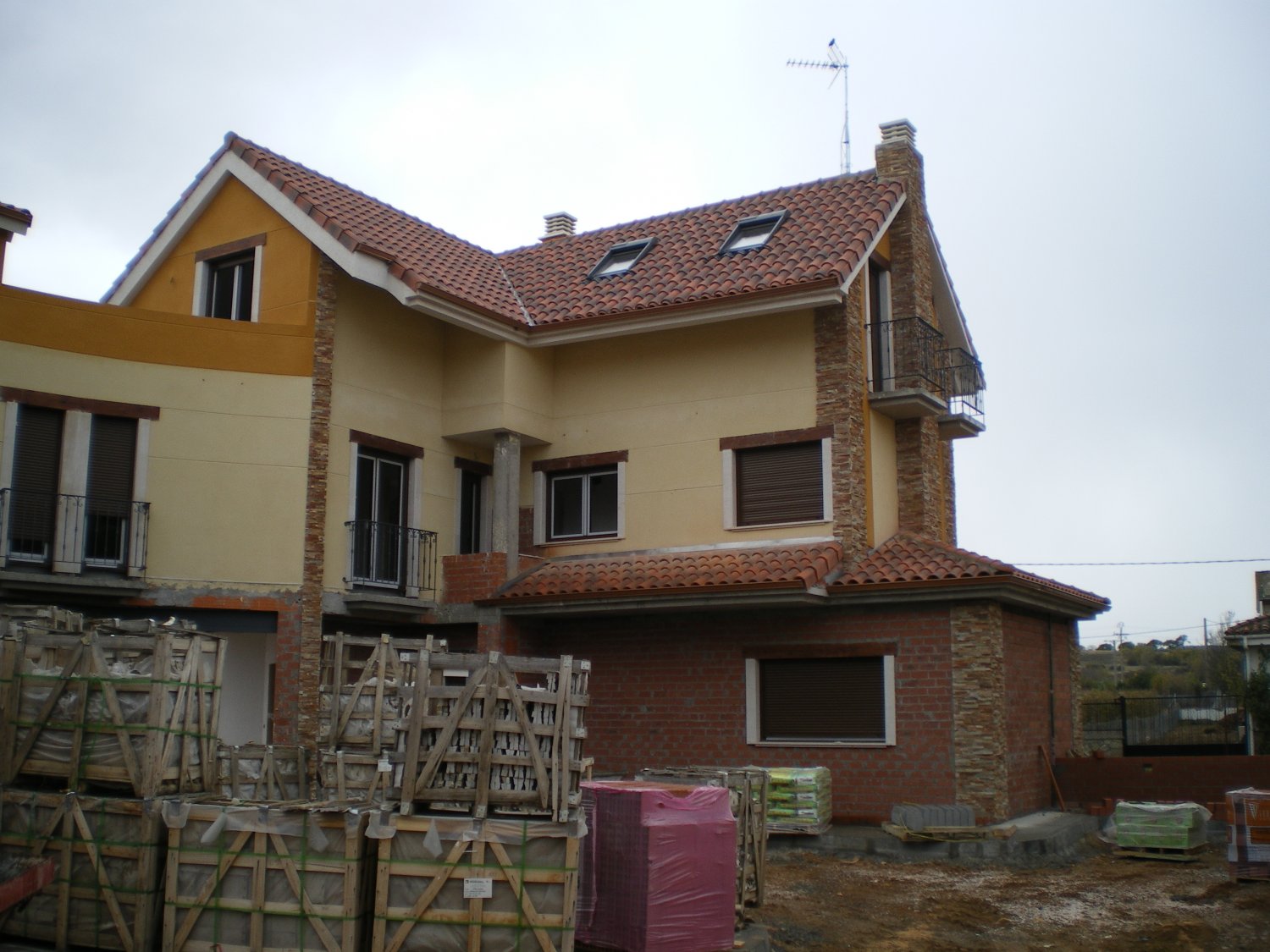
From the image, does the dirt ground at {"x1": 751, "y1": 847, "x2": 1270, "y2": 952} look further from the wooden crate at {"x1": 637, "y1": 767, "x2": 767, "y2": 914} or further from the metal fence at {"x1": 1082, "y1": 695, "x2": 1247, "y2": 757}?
the metal fence at {"x1": 1082, "y1": 695, "x2": 1247, "y2": 757}

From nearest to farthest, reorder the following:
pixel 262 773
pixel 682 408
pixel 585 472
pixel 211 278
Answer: pixel 262 773 < pixel 682 408 < pixel 211 278 < pixel 585 472

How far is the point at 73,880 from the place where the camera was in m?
9.56

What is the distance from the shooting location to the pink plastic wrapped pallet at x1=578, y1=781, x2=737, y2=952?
955cm

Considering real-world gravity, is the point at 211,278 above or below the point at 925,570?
above

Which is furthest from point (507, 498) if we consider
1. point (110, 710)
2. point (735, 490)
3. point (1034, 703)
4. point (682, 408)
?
point (110, 710)

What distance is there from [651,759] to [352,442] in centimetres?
615

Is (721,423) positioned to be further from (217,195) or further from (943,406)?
(217,195)

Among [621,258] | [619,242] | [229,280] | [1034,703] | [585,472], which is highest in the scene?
[619,242]

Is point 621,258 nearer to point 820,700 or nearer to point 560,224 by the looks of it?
point 560,224

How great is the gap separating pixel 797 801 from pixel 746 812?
4.35 meters

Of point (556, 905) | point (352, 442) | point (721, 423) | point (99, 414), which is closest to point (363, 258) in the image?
point (352, 442)

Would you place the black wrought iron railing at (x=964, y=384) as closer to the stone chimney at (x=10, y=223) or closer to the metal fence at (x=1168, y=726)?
the metal fence at (x=1168, y=726)

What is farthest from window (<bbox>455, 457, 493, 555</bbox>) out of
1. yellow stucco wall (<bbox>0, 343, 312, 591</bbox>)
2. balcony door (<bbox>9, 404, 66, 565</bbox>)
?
balcony door (<bbox>9, 404, 66, 565</bbox>)

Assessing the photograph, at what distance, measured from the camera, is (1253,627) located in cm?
2744
